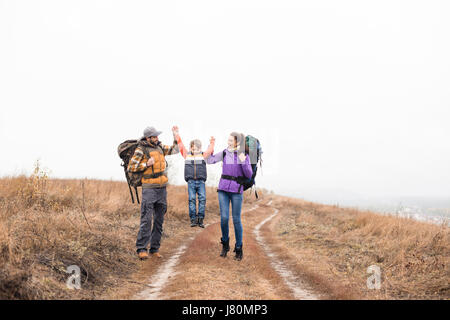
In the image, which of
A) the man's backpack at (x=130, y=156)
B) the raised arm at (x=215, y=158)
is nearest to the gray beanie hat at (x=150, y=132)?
the man's backpack at (x=130, y=156)

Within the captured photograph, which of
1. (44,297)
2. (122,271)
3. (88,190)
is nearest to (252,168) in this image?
(122,271)

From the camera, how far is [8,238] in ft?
19.0

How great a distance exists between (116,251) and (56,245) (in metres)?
1.65

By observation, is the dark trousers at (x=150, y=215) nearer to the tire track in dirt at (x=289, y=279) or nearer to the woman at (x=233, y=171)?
the woman at (x=233, y=171)

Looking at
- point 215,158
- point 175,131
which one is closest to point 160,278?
point 215,158

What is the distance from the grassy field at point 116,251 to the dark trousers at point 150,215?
0.52 meters

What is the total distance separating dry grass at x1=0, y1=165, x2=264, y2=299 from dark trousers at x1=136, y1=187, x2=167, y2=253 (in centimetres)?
51

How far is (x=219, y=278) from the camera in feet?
21.7

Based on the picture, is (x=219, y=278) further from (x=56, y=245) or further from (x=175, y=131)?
(x=175, y=131)

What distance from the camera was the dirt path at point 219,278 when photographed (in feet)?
18.8

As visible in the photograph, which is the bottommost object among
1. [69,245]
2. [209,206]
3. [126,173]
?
[209,206]

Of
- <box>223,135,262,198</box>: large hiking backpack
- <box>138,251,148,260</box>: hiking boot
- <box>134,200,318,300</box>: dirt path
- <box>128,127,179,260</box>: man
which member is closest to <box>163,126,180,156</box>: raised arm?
<box>128,127,179,260</box>: man

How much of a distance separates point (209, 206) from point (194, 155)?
8506mm
